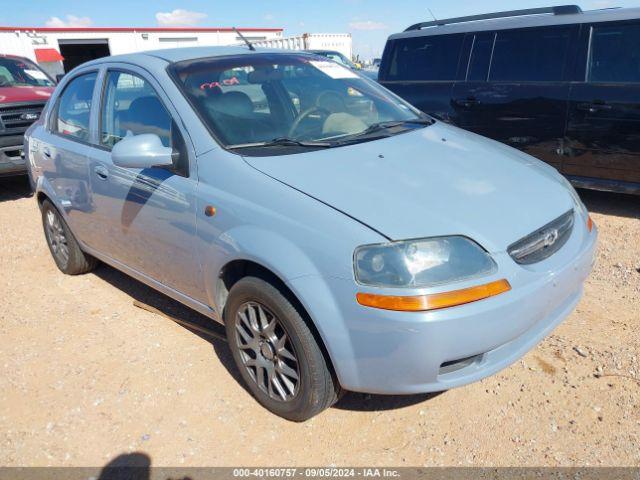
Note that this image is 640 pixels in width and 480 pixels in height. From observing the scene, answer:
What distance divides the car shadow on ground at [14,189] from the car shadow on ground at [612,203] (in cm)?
750

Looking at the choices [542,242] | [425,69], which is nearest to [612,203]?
[425,69]

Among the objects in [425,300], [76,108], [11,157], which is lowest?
[11,157]

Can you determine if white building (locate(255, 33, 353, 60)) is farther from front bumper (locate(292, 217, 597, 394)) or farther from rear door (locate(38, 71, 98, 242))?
front bumper (locate(292, 217, 597, 394))

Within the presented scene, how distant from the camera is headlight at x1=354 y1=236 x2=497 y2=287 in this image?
198 centimetres

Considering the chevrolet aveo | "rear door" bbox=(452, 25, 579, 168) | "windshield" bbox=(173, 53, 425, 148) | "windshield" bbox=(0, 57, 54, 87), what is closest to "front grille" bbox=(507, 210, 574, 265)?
the chevrolet aveo

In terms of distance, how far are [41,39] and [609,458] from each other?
107 feet

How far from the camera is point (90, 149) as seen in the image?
3.46 m

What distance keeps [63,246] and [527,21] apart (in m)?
5.13

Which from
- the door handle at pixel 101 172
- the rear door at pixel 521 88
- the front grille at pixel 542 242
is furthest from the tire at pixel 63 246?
the rear door at pixel 521 88

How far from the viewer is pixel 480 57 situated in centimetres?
582

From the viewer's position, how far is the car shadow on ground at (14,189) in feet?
24.6

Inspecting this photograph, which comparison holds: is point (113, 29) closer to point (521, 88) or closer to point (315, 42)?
point (315, 42)

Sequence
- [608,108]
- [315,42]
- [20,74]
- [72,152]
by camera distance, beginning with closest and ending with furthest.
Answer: [72,152] < [608,108] < [20,74] < [315,42]

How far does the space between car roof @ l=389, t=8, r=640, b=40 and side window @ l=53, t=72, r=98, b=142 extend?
4197mm
